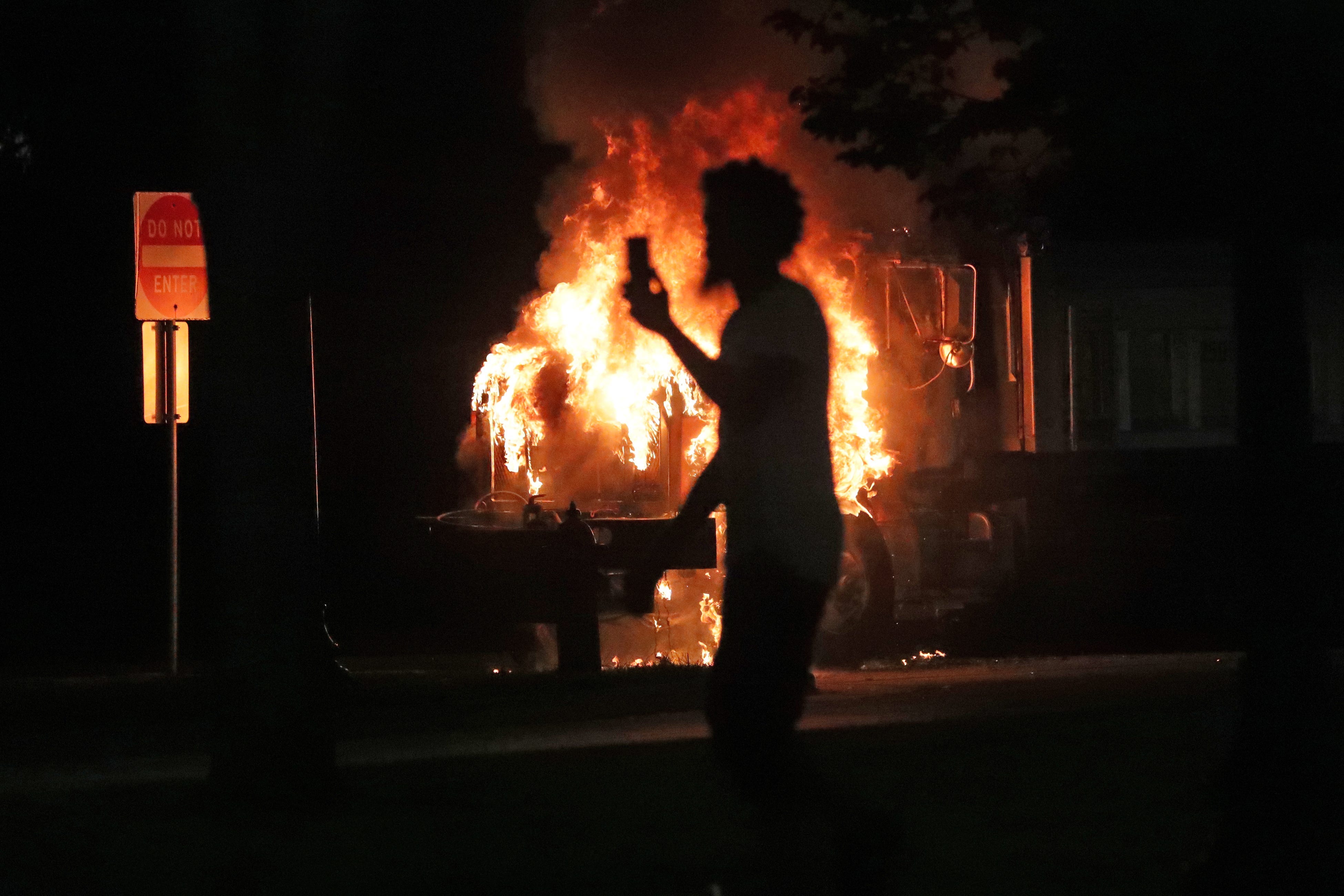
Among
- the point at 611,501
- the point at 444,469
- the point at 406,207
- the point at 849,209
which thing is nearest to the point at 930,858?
the point at 611,501

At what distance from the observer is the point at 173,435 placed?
36.3 feet

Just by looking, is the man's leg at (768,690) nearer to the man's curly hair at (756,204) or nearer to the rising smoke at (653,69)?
the man's curly hair at (756,204)

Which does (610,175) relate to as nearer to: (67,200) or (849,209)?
(849,209)

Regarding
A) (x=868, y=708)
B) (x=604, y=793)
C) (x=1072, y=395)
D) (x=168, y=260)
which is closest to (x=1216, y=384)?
(x=1072, y=395)

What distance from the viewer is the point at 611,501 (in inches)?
476

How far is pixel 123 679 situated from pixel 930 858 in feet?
22.4

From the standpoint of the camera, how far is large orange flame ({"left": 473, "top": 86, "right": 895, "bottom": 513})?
39.8 feet

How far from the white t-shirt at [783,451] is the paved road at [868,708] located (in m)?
3.60

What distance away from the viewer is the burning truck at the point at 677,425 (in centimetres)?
1198

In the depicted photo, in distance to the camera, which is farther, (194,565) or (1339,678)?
(194,565)

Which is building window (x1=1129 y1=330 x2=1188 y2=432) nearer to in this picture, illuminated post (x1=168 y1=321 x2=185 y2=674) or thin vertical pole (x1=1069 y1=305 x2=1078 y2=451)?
thin vertical pole (x1=1069 y1=305 x2=1078 y2=451)

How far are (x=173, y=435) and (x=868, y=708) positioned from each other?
15.5 ft

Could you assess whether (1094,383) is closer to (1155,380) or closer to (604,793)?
(1155,380)

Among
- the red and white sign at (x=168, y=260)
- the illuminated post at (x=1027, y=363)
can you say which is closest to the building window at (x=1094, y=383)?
the illuminated post at (x=1027, y=363)
